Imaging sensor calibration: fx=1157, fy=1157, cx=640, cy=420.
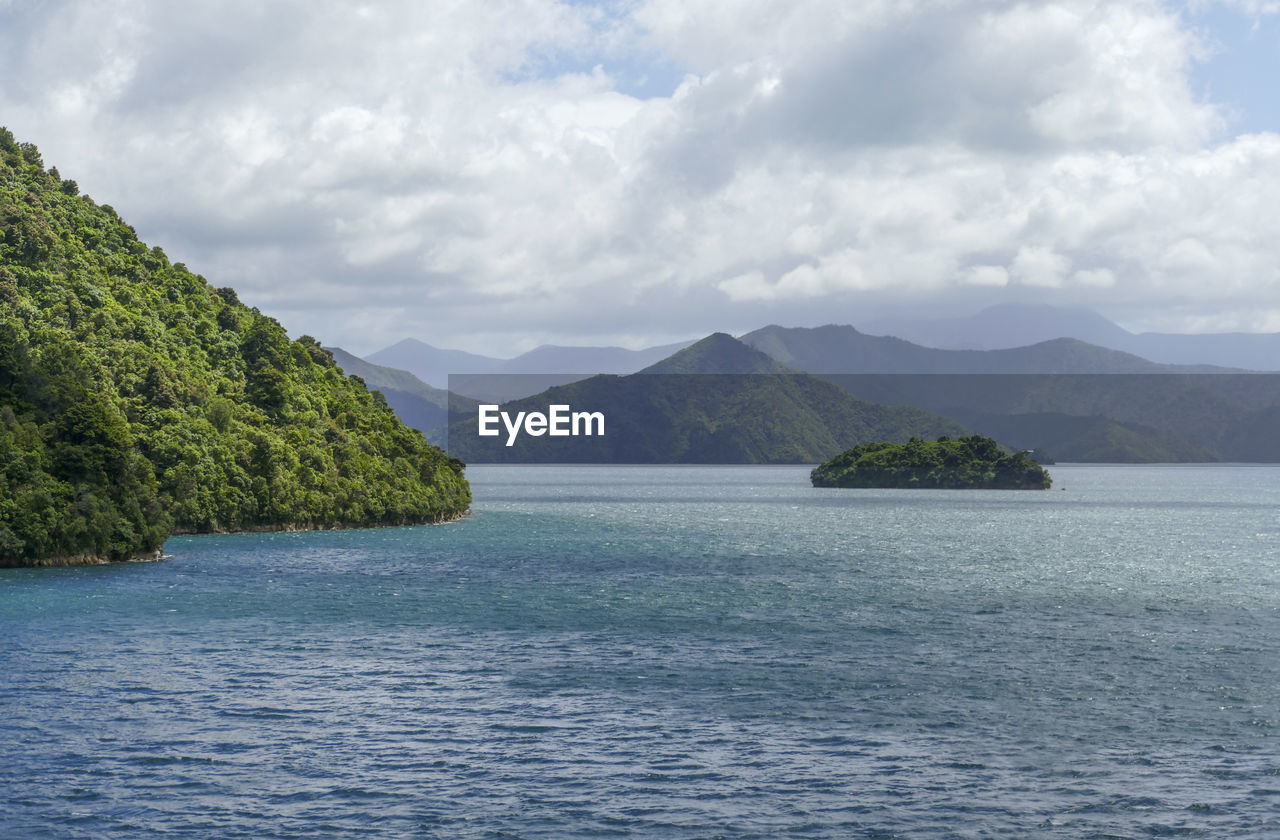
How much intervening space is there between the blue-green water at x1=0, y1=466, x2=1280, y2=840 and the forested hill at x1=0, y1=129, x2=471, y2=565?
8160 millimetres

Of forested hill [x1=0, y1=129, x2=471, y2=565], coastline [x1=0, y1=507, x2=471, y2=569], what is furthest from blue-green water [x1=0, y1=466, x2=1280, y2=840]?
forested hill [x1=0, y1=129, x2=471, y2=565]

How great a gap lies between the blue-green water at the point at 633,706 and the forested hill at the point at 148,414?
8160 mm

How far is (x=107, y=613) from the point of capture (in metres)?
69.9

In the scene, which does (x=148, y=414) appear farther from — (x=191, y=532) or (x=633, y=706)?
(x=633, y=706)

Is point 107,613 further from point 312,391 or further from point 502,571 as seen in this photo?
point 312,391

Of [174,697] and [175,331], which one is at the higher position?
[175,331]

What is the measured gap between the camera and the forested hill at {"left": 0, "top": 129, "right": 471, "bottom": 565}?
9969 cm

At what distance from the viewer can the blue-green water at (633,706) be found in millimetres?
33125

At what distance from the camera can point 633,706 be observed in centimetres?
4612

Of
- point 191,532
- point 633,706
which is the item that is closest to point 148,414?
point 191,532

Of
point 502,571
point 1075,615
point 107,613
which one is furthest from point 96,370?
point 1075,615

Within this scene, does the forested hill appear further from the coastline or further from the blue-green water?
the blue-green water

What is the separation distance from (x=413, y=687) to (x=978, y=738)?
928 inches

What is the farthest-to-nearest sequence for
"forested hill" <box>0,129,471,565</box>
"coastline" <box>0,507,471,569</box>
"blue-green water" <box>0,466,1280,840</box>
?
"forested hill" <box>0,129,471,565</box> < "coastline" <box>0,507,471,569</box> < "blue-green water" <box>0,466,1280,840</box>
